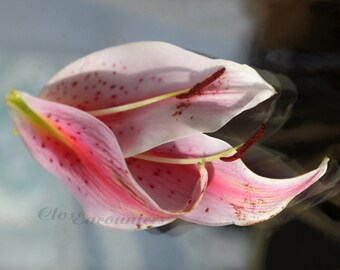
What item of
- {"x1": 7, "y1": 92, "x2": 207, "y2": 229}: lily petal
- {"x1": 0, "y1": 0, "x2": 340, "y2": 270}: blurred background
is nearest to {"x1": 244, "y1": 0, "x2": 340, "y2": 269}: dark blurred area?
{"x1": 0, "y1": 0, "x2": 340, "y2": 270}: blurred background

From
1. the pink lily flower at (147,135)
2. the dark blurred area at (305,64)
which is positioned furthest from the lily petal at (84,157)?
the dark blurred area at (305,64)

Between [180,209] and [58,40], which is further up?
[58,40]

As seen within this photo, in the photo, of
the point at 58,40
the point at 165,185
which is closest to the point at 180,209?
the point at 165,185

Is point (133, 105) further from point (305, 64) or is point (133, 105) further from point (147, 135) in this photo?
point (305, 64)

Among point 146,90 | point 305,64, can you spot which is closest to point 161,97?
point 146,90

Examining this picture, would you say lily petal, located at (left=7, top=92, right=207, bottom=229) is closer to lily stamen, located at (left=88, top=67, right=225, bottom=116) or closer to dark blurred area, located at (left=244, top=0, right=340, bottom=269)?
lily stamen, located at (left=88, top=67, right=225, bottom=116)

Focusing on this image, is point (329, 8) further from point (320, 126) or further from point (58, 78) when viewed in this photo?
point (58, 78)
